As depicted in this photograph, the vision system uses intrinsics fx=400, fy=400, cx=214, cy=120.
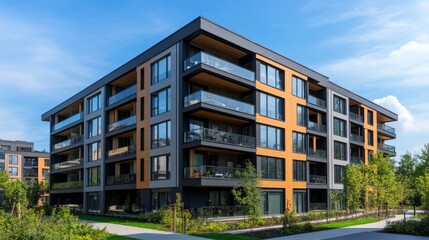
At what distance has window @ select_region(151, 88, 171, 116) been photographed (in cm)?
3192

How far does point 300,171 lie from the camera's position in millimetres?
38781

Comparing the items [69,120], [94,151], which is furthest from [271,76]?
[69,120]

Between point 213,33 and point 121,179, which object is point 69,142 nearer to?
point 121,179

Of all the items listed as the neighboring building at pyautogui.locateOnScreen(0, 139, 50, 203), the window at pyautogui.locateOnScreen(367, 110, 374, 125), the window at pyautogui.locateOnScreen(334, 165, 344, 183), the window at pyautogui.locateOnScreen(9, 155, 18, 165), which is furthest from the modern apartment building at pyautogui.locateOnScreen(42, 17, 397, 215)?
the window at pyautogui.locateOnScreen(9, 155, 18, 165)

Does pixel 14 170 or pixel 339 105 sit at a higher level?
pixel 339 105

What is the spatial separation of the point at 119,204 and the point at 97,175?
196 inches

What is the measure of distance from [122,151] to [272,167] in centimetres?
1405

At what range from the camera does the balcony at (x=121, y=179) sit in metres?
35.4

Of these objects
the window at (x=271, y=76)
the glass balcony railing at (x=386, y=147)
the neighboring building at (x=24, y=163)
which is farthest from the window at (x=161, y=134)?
the neighboring building at (x=24, y=163)

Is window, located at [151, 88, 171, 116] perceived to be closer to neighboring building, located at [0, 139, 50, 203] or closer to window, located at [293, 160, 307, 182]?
window, located at [293, 160, 307, 182]

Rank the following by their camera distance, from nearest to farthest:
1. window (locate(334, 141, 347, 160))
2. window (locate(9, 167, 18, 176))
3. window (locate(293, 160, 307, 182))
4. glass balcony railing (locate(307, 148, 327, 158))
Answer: window (locate(293, 160, 307, 182)) → glass balcony railing (locate(307, 148, 327, 158)) → window (locate(334, 141, 347, 160)) → window (locate(9, 167, 18, 176))

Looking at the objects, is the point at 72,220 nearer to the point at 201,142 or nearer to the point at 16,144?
the point at 201,142

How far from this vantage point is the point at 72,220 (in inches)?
533

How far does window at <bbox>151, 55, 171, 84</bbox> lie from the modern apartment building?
92 millimetres
